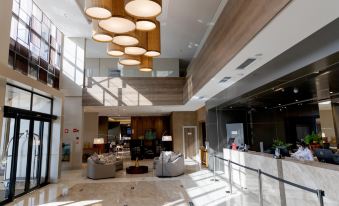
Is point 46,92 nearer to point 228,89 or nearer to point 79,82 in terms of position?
point 79,82

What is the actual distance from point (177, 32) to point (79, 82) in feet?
19.3

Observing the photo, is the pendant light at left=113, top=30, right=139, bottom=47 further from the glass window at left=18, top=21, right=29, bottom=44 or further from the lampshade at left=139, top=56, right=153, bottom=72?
the glass window at left=18, top=21, right=29, bottom=44

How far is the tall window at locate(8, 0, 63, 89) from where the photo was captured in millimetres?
7727

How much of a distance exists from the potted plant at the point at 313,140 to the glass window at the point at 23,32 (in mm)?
9471

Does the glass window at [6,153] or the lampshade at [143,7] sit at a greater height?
the lampshade at [143,7]

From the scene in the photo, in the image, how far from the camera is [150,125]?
60.0 ft

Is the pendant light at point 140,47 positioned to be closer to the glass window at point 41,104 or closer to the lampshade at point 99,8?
the lampshade at point 99,8

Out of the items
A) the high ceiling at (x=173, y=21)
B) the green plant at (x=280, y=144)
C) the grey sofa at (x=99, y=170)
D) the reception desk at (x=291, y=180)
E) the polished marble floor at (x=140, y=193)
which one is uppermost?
the high ceiling at (x=173, y=21)

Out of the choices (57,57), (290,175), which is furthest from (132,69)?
(290,175)

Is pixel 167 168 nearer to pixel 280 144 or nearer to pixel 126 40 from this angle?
pixel 280 144

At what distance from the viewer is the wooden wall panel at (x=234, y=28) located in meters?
3.34

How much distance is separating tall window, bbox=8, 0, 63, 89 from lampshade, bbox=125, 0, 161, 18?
246 inches

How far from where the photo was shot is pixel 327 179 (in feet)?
11.5

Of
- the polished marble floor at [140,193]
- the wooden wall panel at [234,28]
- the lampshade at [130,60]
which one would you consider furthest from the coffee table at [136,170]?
the lampshade at [130,60]
